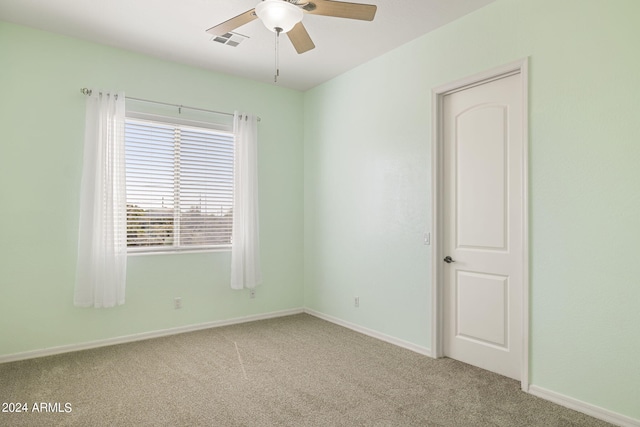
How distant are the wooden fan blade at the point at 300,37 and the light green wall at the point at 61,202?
2115mm

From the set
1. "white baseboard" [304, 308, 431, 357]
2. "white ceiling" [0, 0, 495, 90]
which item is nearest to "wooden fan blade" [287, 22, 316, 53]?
"white ceiling" [0, 0, 495, 90]

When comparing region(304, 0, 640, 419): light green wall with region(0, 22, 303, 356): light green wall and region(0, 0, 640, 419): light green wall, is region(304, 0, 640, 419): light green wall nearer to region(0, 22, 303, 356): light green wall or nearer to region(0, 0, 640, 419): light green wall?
region(0, 0, 640, 419): light green wall

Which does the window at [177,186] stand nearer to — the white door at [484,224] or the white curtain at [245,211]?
the white curtain at [245,211]

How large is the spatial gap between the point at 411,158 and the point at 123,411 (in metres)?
3.07

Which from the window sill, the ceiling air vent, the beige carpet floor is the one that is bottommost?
the beige carpet floor

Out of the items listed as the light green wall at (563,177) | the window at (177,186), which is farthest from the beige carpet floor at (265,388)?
the window at (177,186)

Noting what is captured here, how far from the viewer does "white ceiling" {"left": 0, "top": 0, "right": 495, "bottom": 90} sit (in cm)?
313

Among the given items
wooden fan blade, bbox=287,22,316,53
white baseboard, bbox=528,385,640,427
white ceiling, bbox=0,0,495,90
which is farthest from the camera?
white ceiling, bbox=0,0,495,90

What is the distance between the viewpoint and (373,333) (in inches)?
164

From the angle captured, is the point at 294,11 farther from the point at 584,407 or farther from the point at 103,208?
the point at 584,407

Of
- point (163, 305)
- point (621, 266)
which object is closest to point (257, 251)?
point (163, 305)

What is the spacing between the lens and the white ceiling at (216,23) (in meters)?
3.13

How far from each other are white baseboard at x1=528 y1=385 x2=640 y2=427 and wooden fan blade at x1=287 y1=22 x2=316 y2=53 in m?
2.89

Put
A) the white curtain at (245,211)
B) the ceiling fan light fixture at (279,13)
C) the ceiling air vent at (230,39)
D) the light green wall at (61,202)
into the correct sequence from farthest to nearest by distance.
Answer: the white curtain at (245,211)
the ceiling air vent at (230,39)
the light green wall at (61,202)
the ceiling fan light fixture at (279,13)
